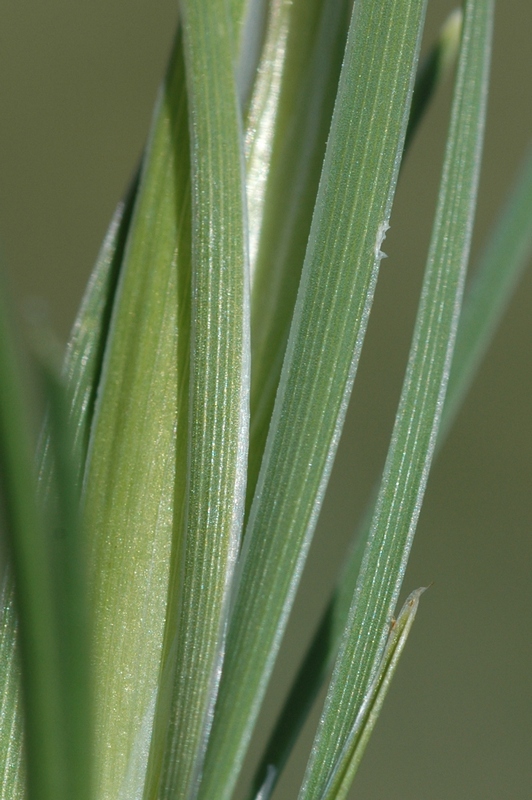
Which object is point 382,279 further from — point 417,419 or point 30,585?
point 30,585

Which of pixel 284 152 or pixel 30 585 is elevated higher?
pixel 284 152

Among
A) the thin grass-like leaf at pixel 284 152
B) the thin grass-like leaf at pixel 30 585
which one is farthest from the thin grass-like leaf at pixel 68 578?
the thin grass-like leaf at pixel 284 152

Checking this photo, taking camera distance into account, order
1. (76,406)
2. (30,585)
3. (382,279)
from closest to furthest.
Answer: (30,585)
(76,406)
(382,279)

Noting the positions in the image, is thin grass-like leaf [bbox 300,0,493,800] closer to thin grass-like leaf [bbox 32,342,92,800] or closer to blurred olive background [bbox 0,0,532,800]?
thin grass-like leaf [bbox 32,342,92,800]

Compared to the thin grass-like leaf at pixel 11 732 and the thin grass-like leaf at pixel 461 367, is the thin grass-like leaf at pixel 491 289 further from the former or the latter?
the thin grass-like leaf at pixel 11 732

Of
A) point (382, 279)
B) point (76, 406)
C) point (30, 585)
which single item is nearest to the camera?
point (30, 585)

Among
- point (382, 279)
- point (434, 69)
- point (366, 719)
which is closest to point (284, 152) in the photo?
point (434, 69)

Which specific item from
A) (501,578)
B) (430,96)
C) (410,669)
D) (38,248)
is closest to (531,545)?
(501,578)
